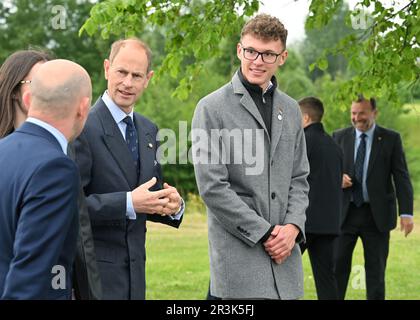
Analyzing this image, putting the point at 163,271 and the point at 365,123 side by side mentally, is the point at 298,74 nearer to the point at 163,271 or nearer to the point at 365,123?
the point at 163,271

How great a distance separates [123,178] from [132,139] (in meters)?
0.31

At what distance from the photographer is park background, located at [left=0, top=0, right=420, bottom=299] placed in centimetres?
1148

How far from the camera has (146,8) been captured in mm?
9117

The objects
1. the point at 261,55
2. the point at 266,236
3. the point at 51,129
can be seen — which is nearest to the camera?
the point at 51,129

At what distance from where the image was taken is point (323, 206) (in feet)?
29.2

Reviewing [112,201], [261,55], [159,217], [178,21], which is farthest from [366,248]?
[112,201]

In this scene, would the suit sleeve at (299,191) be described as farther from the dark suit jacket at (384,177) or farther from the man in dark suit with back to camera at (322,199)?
the dark suit jacket at (384,177)

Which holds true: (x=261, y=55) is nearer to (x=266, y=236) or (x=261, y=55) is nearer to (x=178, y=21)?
(x=266, y=236)

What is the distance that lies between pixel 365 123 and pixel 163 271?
5.27 metres

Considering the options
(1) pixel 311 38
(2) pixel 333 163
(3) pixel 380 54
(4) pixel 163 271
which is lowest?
(4) pixel 163 271

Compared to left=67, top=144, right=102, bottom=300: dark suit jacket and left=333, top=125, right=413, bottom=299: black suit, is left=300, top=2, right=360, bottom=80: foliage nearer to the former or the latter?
left=333, top=125, right=413, bottom=299: black suit

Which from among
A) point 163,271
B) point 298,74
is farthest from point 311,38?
point 163,271

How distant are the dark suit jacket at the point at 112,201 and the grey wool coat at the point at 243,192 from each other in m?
0.38

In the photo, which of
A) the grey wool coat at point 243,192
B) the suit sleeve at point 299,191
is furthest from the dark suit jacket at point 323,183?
the grey wool coat at point 243,192
